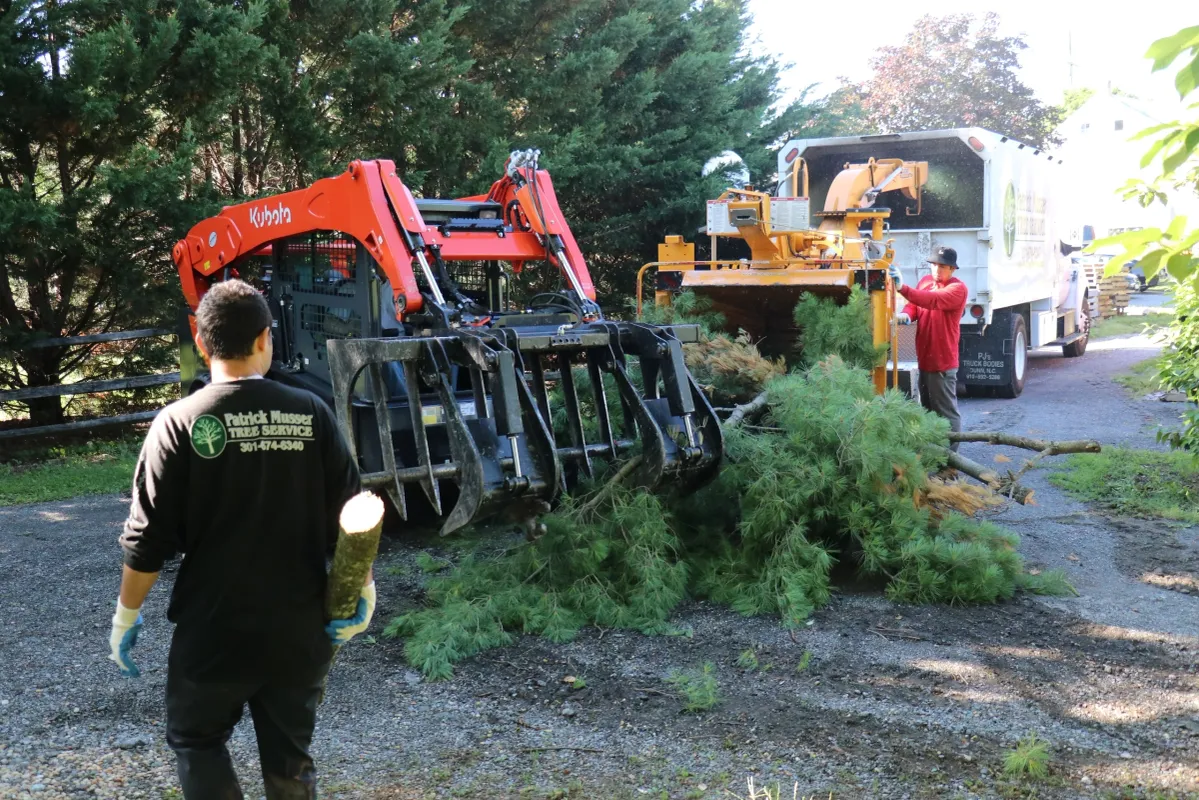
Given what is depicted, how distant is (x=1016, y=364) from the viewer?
42.2ft

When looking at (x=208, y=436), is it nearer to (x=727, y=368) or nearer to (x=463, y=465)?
(x=463, y=465)

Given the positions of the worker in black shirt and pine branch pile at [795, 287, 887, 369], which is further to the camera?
pine branch pile at [795, 287, 887, 369]

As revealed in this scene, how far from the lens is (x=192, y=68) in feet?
32.6

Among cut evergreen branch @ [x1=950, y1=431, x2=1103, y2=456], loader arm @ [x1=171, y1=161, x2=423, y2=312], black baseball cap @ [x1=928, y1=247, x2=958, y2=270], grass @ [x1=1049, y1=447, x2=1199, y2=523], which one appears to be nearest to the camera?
loader arm @ [x1=171, y1=161, x2=423, y2=312]

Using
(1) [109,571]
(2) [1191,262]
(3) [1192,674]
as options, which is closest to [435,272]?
(1) [109,571]

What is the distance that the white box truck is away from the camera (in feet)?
37.6

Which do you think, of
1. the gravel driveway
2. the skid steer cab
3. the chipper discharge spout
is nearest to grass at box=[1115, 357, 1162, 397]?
the chipper discharge spout

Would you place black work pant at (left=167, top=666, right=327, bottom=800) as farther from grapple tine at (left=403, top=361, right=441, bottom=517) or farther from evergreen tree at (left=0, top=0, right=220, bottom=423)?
evergreen tree at (left=0, top=0, right=220, bottom=423)

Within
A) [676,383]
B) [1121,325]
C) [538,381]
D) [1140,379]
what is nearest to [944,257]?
[676,383]

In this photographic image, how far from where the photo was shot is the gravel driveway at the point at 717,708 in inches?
146

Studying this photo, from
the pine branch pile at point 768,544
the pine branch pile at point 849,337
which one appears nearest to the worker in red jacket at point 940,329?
the pine branch pile at point 849,337

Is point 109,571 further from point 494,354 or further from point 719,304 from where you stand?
point 719,304

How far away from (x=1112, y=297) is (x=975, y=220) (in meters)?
15.3

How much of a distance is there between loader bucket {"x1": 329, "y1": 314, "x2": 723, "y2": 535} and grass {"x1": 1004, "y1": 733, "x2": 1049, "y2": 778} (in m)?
2.31
